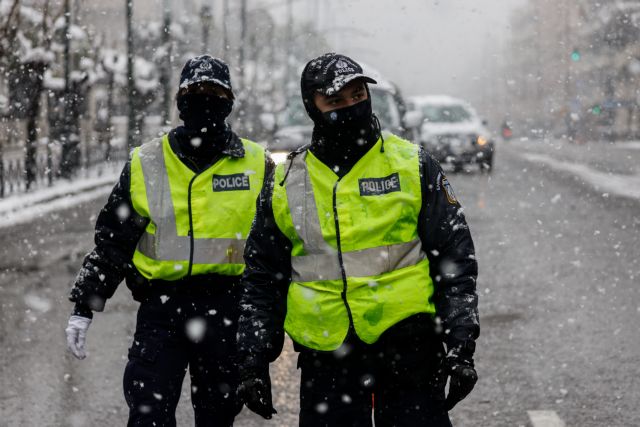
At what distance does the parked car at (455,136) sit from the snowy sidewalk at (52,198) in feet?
25.6

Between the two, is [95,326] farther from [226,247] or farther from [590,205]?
[590,205]

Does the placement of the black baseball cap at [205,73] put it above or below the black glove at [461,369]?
above

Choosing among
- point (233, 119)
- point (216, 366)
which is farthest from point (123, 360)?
point (233, 119)

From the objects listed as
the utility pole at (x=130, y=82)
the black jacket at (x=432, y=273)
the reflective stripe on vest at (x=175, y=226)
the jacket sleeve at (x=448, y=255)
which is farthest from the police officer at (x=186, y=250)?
the utility pole at (x=130, y=82)

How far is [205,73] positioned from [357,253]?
1.12 meters

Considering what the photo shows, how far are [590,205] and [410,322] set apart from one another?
1416 centimetres

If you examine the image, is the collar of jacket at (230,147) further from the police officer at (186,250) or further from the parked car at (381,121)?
the parked car at (381,121)

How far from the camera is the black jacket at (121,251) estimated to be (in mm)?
3809

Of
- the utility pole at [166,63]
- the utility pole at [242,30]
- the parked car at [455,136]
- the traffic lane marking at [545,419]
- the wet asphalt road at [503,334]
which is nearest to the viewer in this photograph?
the traffic lane marking at [545,419]

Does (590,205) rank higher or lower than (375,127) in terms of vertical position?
lower

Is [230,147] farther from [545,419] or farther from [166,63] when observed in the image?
[166,63]

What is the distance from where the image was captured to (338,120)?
3043 mm

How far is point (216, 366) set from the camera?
3826mm

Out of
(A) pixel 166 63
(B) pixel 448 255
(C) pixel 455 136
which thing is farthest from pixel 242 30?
(B) pixel 448 255
